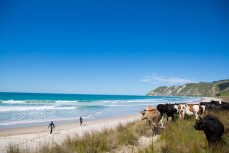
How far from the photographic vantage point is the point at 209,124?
6.62 metres

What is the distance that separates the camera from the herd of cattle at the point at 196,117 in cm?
655

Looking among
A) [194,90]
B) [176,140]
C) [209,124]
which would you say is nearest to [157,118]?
[176,140]

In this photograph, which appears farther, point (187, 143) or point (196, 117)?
point (196, 117)

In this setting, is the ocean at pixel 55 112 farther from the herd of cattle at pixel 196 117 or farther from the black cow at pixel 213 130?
the black cow at pixel 213 130

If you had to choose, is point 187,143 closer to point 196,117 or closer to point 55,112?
point 196,117

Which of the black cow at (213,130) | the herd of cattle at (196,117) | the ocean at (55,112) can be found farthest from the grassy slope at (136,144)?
the ocean at (55,112)

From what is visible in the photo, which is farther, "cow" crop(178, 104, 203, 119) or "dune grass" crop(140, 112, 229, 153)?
"cow" crop(178, 104, 203, 119)

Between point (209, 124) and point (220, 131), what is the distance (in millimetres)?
366

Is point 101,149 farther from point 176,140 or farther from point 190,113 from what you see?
point 190,113

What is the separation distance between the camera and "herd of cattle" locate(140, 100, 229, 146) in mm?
6547

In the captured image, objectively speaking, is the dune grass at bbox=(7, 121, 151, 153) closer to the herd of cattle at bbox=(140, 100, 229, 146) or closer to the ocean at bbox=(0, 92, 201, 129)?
the herd of cattle at bbox=(140, 100, 229, 146)

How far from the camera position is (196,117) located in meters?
12.3

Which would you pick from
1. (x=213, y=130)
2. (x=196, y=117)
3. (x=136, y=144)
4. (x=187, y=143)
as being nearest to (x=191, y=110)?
(x=196, y=117)

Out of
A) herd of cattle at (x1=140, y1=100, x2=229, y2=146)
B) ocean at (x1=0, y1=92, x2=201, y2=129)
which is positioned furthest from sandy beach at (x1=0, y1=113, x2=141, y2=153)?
ocean at (x1=0, y1=92, x2=201, y2=129)
